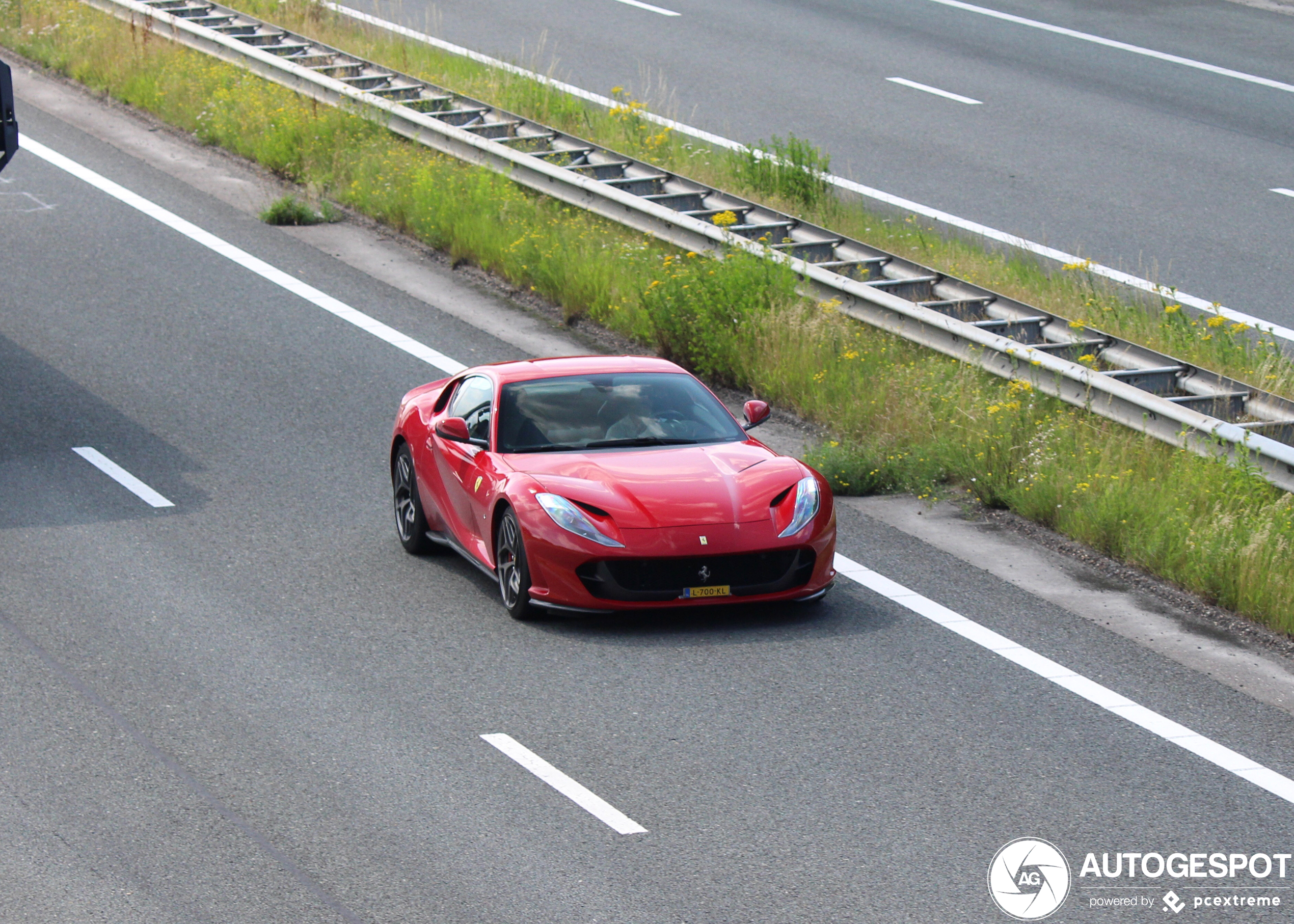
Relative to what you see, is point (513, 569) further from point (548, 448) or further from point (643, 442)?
point (643, 442)

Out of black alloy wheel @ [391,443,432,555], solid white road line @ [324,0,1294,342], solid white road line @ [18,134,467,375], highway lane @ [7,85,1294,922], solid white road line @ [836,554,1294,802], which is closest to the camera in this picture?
highway lane @ [7,85,1294,922]

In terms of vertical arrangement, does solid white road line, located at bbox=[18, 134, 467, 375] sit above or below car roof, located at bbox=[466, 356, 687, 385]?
below

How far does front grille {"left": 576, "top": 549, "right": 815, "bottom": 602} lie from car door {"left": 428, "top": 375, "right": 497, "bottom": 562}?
3.07 feet

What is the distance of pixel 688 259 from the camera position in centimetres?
1652

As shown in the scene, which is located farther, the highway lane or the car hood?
the car hood

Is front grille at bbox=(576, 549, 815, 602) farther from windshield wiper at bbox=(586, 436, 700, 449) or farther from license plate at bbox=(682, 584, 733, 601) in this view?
windshield wiper at bbox=(586, 436, 700, 449)

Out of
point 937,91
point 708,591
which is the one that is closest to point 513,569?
point 708,591

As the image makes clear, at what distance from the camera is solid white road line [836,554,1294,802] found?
26.0ft

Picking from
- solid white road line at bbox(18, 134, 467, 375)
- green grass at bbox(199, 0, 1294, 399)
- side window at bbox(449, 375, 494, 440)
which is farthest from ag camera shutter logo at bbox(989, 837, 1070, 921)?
solid white road line at bbox(18, 134, 467, 375)

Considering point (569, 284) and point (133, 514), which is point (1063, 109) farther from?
point (133, 514)

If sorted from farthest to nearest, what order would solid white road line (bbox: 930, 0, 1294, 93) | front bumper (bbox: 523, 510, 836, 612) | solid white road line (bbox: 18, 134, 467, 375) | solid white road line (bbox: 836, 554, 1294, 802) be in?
solid white road line (bbox: 930, 0, 1294, 93), solid white road line (bbox: 18, 134, 467, 375), front bumper (bbox: 523, 510, 836, 612), solid white road line (bbox: 836, 554, 1294, 802)

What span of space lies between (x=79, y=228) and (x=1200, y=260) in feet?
38.6

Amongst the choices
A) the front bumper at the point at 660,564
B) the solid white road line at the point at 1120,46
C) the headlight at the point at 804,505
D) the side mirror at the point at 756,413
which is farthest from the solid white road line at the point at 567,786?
the solid white road line at the point at 1120,46

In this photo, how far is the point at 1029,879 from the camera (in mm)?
6766
